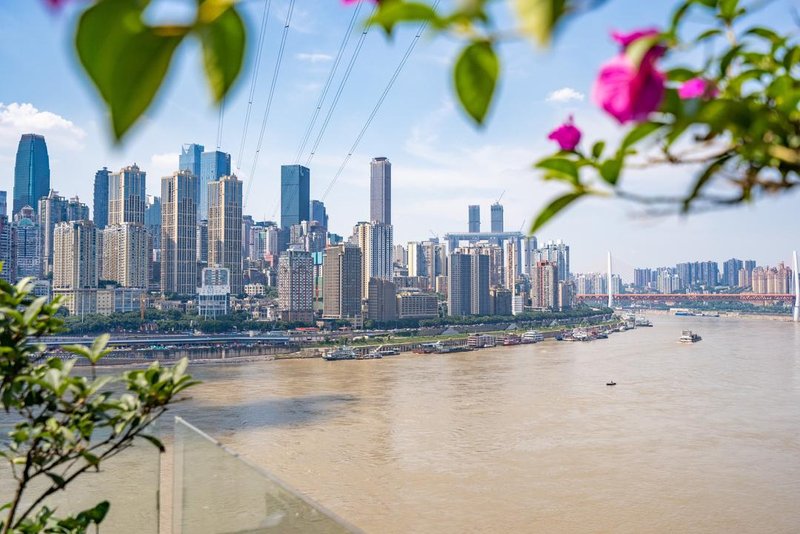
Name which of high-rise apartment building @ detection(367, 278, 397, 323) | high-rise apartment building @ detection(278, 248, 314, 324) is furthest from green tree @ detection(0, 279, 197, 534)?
high-rise apartment building @ detection(367, 278, 397, 323)

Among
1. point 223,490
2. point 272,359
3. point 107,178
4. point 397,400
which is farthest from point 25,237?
point 223,490

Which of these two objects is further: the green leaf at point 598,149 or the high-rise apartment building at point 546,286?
the high-rise apartment building at point 546,286

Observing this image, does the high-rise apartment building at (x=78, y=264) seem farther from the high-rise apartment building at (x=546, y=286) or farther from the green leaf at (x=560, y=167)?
the green leaf at (x=560, y=167)

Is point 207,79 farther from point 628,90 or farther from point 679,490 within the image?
point 679,490

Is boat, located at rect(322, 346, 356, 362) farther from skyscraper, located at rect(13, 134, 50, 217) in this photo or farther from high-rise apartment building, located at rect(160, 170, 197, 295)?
skyscraper, located at rect(13, 134, 50, 217)

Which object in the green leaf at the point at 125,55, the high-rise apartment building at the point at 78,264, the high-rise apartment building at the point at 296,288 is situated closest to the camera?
the green leaf at the point at 125,55

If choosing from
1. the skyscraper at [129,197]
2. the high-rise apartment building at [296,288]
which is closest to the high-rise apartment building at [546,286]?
the high-rise apartment building at [296,288]
